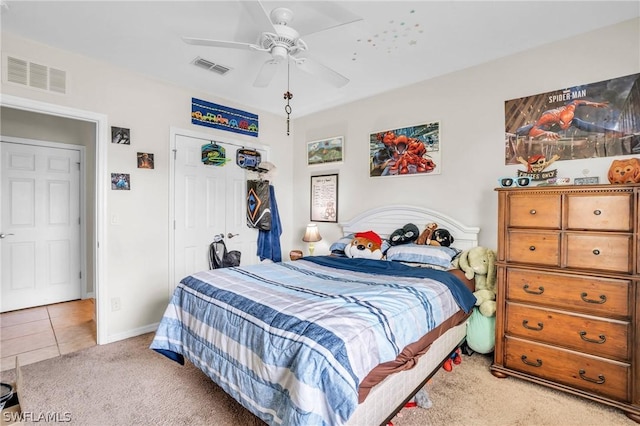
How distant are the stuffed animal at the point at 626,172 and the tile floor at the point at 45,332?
447 centimetres

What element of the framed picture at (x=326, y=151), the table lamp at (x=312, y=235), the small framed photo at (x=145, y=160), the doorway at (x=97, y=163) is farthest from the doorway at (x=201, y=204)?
the framed picture at (x=326, y=151)

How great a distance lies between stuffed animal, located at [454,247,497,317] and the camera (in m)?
2.55

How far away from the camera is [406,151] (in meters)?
3.44

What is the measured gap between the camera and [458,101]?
121 inches

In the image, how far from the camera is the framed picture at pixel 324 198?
4141mm

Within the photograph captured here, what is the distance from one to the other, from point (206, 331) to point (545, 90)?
324 cm

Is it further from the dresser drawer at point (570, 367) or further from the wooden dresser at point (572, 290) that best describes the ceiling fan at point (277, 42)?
the dresser drawer at point (570, 367)

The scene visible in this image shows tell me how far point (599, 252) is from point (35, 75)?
448 centimetres

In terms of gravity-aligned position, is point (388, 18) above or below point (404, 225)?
above

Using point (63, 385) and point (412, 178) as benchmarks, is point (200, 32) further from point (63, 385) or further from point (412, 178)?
point (63, 385)

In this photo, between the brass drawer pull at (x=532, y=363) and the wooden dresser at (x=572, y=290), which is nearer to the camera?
the wooden dresser at (x=572, y=290)

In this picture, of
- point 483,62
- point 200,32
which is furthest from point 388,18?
point 200,32

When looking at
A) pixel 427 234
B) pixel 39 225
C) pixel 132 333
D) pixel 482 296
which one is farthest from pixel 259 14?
pixel 39 225

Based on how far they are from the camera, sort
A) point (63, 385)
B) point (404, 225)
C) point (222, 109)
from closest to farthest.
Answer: point (63, 385), point (404, 225), point (222, 109)
